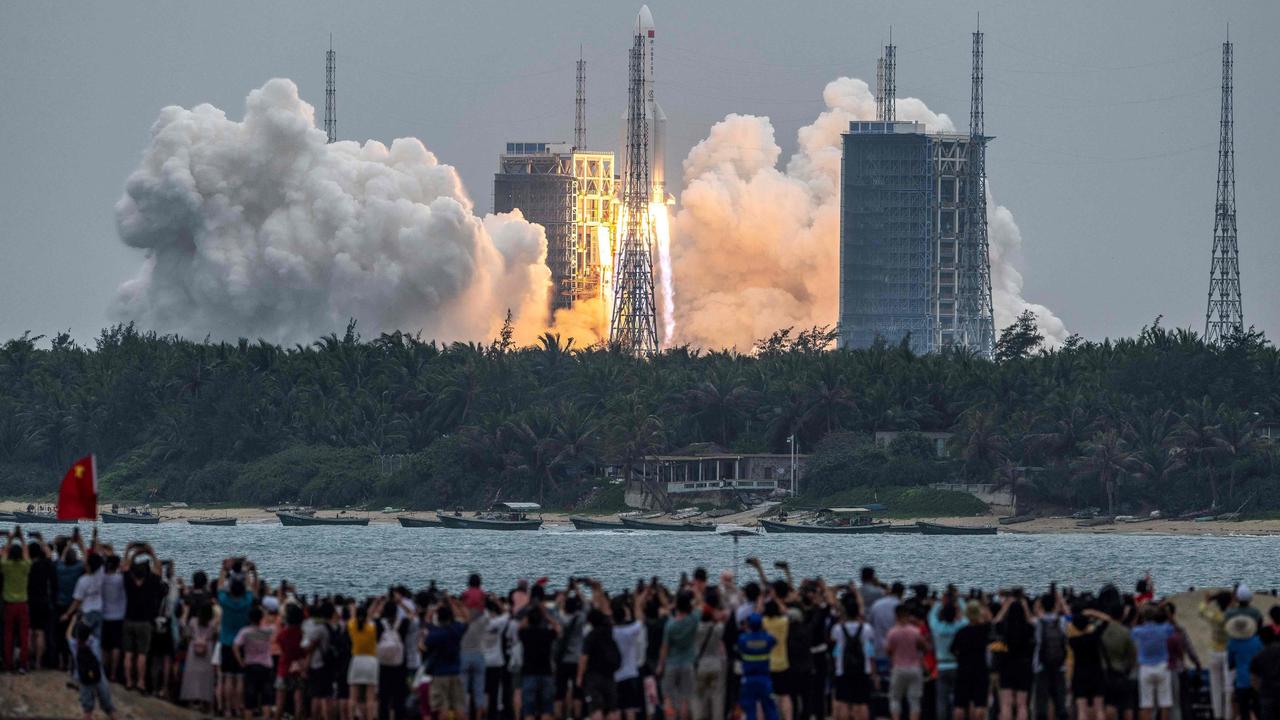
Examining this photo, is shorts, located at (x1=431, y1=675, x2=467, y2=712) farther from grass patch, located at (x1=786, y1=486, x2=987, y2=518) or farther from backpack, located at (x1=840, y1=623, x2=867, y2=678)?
grass patch, located at (x1=786, y1=486, x2=987, y2=518)

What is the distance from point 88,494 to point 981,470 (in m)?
109

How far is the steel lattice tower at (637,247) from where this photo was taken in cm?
18138

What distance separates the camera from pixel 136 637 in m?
36.1

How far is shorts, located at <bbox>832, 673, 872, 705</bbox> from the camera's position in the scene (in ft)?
111

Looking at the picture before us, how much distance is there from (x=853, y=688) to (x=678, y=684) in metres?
2.49

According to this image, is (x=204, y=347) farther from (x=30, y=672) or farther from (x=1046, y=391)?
(x=30, y=672)

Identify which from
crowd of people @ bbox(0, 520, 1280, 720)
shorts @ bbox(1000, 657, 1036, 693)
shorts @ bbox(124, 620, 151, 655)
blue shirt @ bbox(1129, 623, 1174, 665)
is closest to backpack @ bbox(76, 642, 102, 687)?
crowd of people @ bbox(0, 520, 1280, 720)

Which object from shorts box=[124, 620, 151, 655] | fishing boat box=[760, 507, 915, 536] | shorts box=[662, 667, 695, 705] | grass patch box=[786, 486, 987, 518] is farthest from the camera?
grass patch box=[786, 486, 987, 518]

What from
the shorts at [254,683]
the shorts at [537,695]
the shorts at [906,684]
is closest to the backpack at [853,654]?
the shorts at [906,684]

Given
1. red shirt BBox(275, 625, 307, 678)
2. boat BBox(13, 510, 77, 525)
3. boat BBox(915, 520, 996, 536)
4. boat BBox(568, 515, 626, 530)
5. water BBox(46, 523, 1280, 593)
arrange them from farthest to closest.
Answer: boat BBox(13, 510, 77, 525) < boat BBox(568, 515, 626, 530) < boat BBox(915, 520, 996, 536) < water BBox(46, 523, 1280, 593) < red shirt BBox(275, 625, 307, 678)

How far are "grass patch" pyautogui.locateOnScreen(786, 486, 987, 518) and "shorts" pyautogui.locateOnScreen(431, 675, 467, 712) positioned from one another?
110669mm

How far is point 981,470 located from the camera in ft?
481

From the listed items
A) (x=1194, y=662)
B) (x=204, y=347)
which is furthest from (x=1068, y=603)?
(x=204, y=347)

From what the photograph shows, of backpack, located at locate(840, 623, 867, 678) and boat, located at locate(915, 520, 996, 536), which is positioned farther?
boat, located at locate(915, 520, 996, 536)
